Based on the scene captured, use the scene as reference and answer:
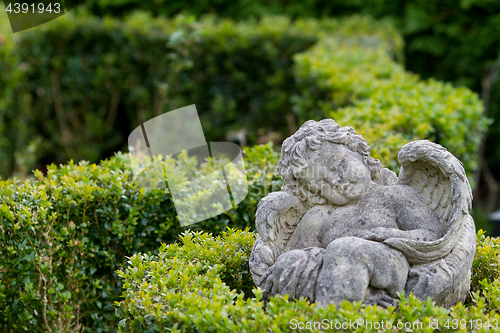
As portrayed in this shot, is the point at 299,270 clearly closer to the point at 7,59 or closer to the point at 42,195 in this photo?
the point at 42,195

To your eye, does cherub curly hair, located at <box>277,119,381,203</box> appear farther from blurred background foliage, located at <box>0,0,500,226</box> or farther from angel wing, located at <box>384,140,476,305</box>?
blurred background foliage, located at <box>0,0,500,226</box>

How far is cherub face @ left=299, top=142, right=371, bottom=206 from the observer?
8.07 feet

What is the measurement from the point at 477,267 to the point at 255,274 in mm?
1230

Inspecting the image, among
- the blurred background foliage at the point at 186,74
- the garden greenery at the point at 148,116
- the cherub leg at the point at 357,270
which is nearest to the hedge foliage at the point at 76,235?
the garden greenery at the point at 148,116

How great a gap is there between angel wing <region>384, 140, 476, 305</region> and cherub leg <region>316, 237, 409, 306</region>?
0.21 feet

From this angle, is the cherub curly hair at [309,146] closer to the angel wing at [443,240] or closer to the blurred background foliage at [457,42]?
the angel wing at [443,240]

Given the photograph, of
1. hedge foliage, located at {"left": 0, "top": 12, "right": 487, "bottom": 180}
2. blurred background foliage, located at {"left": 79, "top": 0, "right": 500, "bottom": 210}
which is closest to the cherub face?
hedge foliage, located at {"left": 0, "top": 12, "right": 487, "bottom": 180}

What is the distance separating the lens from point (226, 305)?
7.06 ft

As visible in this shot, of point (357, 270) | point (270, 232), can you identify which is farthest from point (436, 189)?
point (270, 232)

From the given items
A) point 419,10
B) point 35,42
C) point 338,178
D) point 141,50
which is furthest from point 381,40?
point 338,178

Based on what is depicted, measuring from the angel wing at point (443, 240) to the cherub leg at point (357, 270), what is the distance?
63 mm

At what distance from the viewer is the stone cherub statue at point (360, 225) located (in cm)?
222

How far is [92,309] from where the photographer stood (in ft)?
11.6

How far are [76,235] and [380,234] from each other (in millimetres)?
2098
